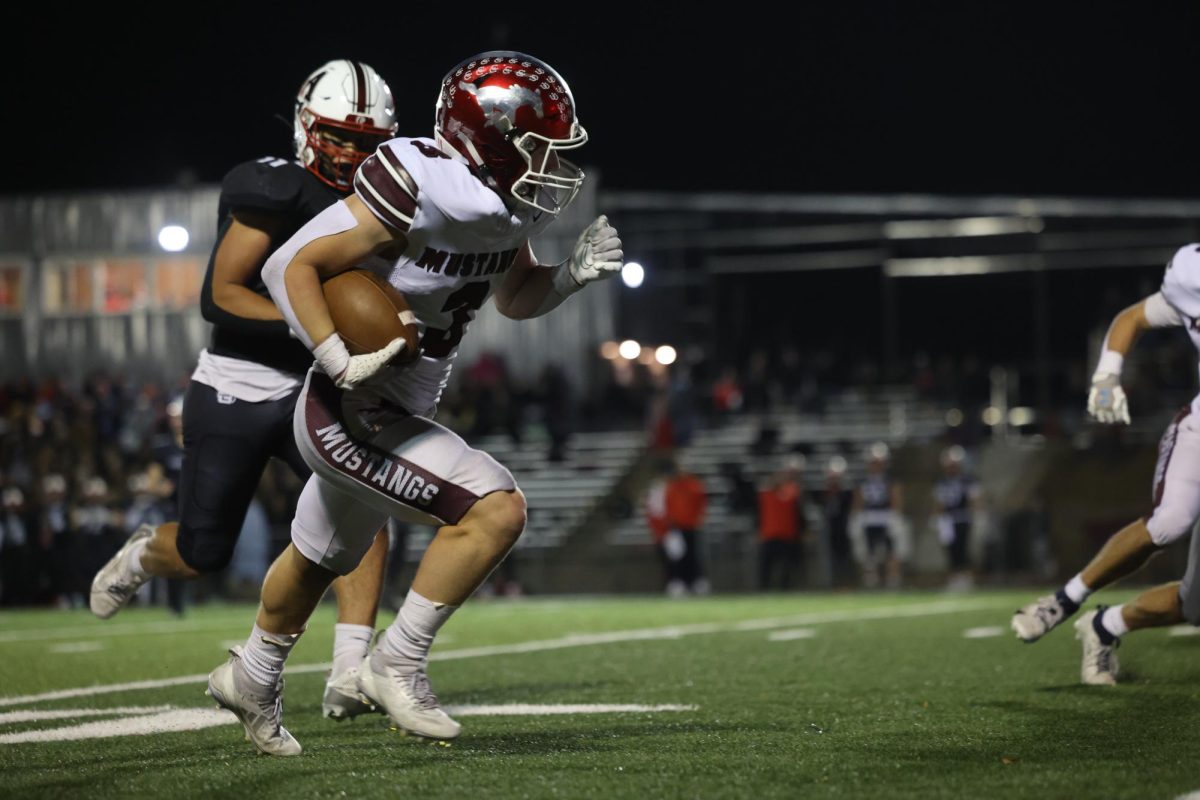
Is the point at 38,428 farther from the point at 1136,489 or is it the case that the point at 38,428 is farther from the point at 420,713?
the point at 420,713

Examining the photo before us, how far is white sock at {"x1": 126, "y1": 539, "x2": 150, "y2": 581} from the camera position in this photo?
4892mm

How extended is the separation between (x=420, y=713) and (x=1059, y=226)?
63.9ft

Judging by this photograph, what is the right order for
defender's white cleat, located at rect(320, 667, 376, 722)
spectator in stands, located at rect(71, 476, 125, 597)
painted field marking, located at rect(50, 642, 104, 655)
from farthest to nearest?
spectator in stands, located at rect(71, 476, 125, 597) → painted field marking, located at rect(50, 642, 104, 655) → defender's white cleat, located at rect(320, 667, 376, 722)

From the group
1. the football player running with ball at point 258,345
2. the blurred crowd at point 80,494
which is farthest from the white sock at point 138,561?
the blurred crowd at point 80,494

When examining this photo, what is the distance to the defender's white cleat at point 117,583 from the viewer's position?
4949mm

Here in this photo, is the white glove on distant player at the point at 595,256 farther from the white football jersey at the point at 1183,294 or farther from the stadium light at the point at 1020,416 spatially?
the stadium light at the point at 1020,416

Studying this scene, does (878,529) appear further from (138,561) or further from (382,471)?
(382,471)

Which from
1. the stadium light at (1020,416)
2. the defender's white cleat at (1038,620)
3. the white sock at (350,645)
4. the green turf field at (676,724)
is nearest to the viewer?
the green turf field at (676,724)

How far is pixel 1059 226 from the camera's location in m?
21.7

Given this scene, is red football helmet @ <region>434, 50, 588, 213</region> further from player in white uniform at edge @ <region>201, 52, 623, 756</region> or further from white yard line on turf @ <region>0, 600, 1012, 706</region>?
white yard line on turf @ <region>0, 600, 1012, 706</region>

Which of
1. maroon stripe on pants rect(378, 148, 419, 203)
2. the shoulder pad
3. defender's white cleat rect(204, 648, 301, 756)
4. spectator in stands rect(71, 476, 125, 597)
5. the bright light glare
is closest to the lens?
maroon stripe on pants rect(378, 148, 419, 203)

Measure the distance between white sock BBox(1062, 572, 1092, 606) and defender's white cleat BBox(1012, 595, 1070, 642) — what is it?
4 cm

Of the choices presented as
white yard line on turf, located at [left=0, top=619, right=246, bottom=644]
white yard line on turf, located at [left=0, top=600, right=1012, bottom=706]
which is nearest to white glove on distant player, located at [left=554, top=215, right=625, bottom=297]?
white yard line on turf, located at [left=0, top=600, right=1012, bottom=706]

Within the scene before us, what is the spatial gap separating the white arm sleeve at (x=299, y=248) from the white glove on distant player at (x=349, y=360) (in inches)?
2.8
